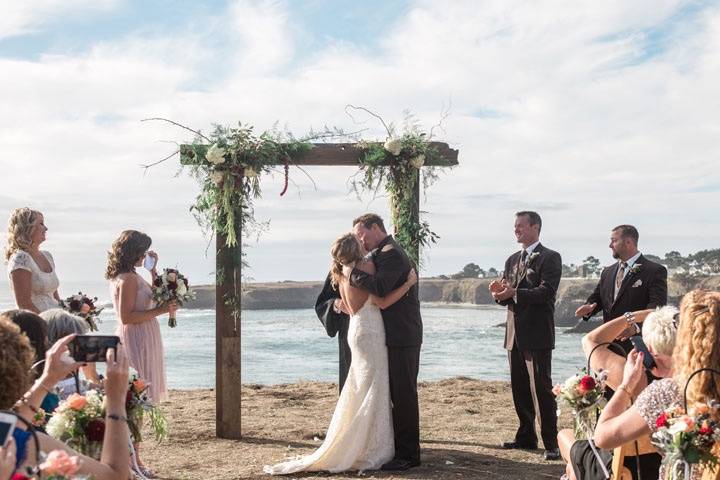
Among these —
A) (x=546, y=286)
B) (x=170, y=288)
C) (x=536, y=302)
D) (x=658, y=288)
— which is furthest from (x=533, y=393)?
(x=170, y=288)

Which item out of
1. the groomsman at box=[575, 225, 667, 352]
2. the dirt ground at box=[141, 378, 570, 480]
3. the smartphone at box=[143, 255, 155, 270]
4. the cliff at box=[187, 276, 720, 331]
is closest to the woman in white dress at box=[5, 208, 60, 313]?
the smartphone at box=[143, 255, 155, 270]

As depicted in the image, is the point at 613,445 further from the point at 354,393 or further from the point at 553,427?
the point at 553,427

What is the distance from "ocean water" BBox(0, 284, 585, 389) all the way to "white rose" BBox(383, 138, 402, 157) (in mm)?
2085

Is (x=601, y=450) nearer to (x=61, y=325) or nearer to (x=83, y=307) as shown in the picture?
(x=61, y=325)

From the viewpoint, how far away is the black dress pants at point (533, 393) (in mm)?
7082

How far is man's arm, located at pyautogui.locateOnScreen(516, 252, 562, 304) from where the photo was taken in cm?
705

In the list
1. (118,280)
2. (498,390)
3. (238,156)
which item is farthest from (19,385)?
(498,390)

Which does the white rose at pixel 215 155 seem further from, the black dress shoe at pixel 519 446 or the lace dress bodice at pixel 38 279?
the black dress shoe at pixel 519 446

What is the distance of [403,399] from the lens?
657 cm

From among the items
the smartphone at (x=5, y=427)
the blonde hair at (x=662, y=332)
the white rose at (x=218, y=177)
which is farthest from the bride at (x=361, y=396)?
the smartphone at (x=5, y=427)

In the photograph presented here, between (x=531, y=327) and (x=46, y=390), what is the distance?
15.5ft

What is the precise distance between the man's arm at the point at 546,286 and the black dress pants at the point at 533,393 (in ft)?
1.47

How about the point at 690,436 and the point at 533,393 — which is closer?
the point at 690,436

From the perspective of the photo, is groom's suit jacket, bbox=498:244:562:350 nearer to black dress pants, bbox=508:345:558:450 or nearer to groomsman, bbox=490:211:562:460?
groomsman, bbox=490:211:562:460
